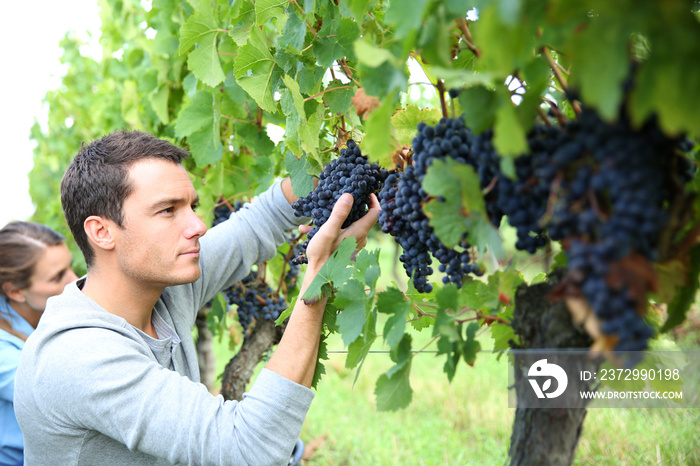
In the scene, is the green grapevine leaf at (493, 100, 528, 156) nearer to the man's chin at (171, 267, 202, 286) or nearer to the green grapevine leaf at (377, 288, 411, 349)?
the green grapevine leaf at (377, 288, 411, 349)

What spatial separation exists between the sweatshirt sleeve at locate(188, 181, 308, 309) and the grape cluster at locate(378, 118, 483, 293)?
855 millimetres

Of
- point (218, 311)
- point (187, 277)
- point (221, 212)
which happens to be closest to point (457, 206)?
point (187, 277)

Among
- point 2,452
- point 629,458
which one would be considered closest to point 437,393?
point 629,458

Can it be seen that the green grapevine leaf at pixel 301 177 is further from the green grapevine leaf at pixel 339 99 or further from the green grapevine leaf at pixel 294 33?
the green grapevine leaf at pixel 294 33

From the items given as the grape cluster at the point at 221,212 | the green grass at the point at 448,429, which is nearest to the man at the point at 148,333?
the grape cluster at the point at 221,212

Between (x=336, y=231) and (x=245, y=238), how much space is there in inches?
29.4

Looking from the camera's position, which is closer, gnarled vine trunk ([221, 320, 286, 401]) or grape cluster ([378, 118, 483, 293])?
grape cluster ([378, 118, 483, 293])

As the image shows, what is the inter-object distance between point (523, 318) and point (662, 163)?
44 cm

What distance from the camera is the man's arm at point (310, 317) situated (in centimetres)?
145

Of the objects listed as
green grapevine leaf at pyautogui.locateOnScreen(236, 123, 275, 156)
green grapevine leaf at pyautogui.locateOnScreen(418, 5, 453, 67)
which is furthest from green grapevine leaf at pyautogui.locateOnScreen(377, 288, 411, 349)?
green grapevine leaf at pyautogui.locateOnScreen(236, 123, 275, 156)

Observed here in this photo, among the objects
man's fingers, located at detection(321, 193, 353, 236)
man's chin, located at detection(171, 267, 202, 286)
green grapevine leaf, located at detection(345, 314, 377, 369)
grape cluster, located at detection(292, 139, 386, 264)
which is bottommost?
green grapevine leaf, located at detection(345, 314, 377, 369)

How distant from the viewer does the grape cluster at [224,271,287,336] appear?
2580mm

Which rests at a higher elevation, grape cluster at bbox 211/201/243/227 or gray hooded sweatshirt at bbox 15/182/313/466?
grape cluster at bbox 211/201/243/227

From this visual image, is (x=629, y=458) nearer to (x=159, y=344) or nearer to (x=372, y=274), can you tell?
(x=372, y=274)
